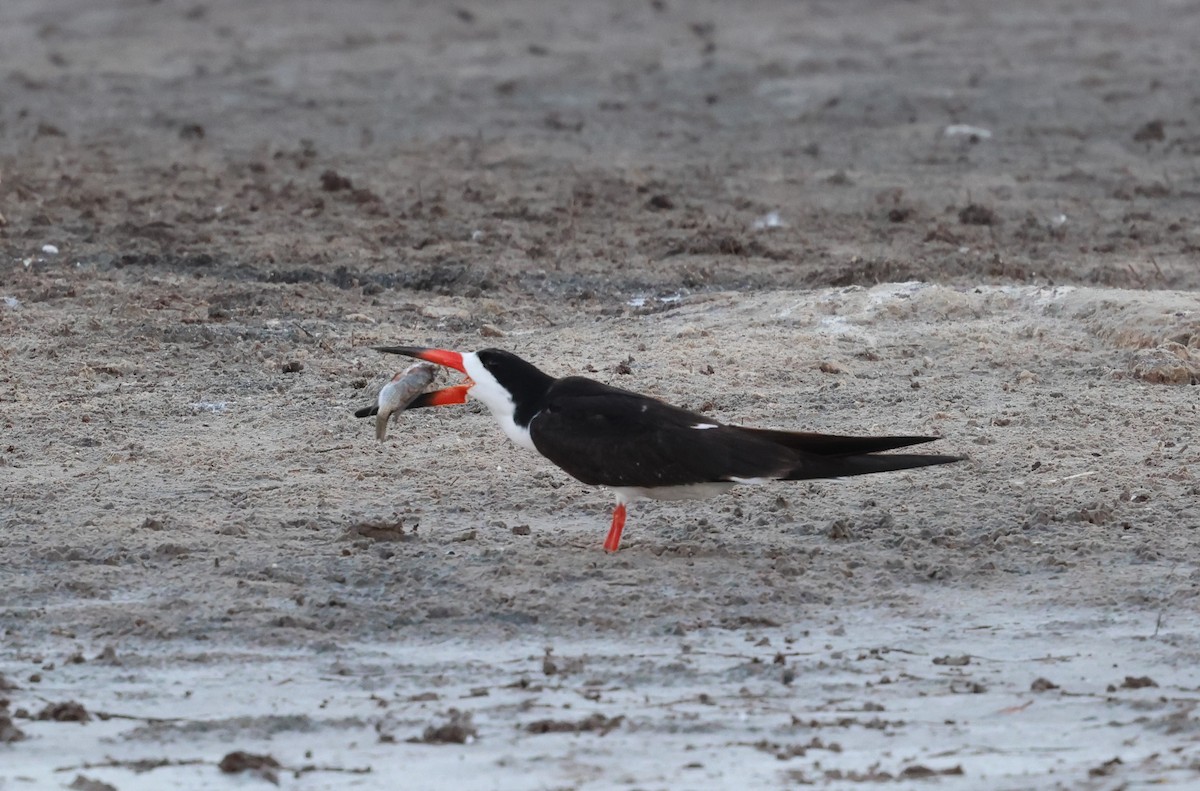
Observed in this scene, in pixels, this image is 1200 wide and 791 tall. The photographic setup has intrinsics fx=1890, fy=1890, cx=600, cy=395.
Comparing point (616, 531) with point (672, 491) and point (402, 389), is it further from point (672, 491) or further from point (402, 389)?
point (402, 389)

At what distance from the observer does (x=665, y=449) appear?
5699mm

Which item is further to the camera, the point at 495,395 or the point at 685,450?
the point at 495,395

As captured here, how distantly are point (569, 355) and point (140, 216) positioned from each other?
3.79 m

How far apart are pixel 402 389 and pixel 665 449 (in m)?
0.94

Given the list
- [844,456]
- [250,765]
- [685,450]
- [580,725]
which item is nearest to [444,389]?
[685,450]

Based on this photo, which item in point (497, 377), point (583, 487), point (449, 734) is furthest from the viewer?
point (583, 487)

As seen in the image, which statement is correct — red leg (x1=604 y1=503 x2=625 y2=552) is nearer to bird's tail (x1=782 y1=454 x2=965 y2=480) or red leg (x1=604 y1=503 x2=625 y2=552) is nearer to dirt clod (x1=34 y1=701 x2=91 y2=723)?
bird's tail (x1=782 y1=454 x2=965 y2=480)

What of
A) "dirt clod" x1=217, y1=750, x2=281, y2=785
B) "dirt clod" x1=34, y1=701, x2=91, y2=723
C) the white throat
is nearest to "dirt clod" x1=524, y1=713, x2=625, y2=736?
"dirt clod" x1=217, y1=750, x2=281, y2=785

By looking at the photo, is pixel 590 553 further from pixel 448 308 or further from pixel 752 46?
pixel 752 46

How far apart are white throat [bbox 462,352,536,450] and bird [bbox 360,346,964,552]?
0.03 m

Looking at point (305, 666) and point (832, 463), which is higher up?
point (832, 463)

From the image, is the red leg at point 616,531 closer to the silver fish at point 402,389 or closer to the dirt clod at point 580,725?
the silver fish at point 402,389

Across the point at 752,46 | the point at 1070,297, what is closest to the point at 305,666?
the point at 1070,297

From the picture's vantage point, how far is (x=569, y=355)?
7.98 meters
